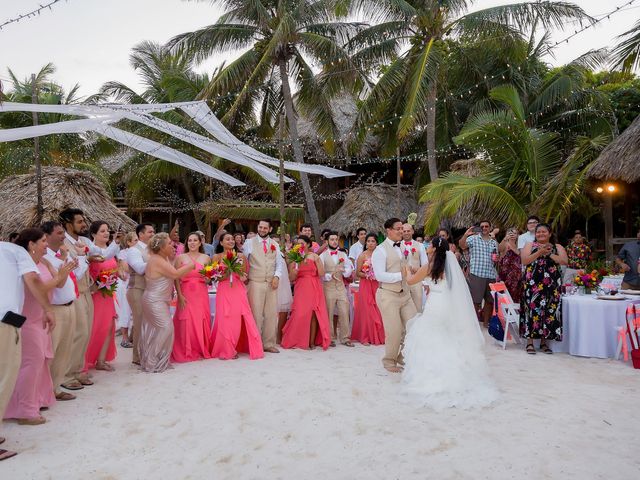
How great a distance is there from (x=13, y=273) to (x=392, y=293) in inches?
153

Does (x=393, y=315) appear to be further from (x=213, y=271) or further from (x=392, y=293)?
(x=213, y=271)

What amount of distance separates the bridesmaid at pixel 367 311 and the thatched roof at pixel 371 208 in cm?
1082

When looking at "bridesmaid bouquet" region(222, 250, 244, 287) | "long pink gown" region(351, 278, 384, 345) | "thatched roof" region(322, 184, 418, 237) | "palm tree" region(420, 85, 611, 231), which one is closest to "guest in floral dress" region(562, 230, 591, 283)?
"palm tree" region(420, 85, 611, 231)

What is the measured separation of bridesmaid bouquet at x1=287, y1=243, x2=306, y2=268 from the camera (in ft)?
24.9

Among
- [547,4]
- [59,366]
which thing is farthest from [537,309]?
[547,4]

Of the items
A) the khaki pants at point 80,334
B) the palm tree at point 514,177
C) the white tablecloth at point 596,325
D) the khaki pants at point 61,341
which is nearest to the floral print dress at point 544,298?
the white tablecloth at point 596,325

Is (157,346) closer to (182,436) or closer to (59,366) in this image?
(59,366)

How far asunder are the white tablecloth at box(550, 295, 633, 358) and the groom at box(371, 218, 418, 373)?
237cm

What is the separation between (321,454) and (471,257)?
19.6ft

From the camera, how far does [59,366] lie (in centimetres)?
519

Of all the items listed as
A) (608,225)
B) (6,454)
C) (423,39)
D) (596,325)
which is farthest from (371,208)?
(6,454)

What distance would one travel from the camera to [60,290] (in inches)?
198

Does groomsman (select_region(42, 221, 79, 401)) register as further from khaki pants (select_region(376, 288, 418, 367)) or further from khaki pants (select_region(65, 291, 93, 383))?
khaki pants (select_region(376, 288, 418, 367))

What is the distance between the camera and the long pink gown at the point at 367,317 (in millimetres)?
8188
